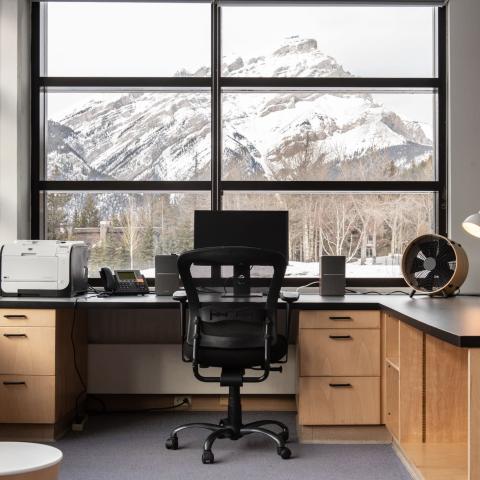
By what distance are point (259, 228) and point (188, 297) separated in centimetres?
81

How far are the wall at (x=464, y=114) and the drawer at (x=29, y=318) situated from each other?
2550 mm

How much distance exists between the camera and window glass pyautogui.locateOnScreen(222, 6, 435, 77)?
427 centimetres

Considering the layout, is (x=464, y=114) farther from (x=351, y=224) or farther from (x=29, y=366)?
(x=29, y=366)

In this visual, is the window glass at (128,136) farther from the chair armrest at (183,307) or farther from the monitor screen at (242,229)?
the chair armrest at (183,307)

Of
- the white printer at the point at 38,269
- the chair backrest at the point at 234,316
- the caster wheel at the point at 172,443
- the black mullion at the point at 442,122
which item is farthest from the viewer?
the black mullion at the point at 442,122

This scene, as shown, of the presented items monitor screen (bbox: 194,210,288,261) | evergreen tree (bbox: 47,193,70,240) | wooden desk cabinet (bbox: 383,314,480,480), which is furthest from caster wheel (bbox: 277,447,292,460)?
evergreen tree (bbox: 47,193,70,240)

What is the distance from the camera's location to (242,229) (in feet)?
12.4

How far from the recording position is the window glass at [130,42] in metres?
4.29

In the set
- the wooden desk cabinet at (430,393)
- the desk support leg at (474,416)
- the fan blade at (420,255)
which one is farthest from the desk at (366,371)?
the desk support leg at (474,416)

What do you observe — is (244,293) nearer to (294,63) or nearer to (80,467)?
(80,467)

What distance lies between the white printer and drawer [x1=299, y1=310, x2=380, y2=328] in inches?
53.7

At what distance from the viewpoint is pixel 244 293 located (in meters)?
3.40

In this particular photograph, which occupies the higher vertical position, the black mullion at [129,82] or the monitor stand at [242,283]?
the black mullion at [129,82]

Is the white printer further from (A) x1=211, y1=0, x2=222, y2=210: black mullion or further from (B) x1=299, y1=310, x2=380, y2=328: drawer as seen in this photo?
(B) x1=299, y1=310, x2=380, y2=328: drawer
